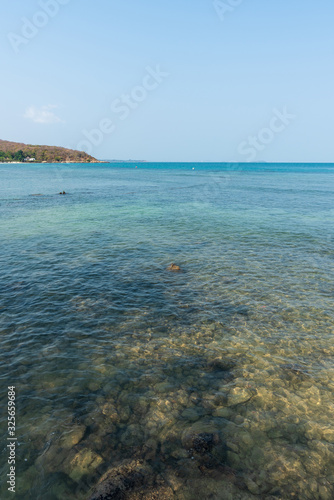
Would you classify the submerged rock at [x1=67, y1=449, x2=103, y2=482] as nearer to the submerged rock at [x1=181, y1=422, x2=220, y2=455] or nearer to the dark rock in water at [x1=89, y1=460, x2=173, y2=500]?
the dark rock in water at [x1=89, y1=460, x2=173, y2=500]

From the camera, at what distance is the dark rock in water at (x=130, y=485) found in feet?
23.2

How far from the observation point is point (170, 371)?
1170 centimetres

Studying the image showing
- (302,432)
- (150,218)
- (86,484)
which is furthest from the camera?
(150,218)

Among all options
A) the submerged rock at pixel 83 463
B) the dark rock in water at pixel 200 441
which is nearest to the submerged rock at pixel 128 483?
the submerged rock at pixel 83 463

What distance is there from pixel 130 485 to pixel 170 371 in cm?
466

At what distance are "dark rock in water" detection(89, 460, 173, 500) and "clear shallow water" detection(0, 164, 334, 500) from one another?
0.04 m

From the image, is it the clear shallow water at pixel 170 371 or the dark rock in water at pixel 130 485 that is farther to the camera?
the clear shallow water at pixel 170 371

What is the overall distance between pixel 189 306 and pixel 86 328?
6227 millimetres

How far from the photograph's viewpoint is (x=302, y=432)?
30.0 ft

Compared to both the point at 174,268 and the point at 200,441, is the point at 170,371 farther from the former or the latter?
the point at 174,268

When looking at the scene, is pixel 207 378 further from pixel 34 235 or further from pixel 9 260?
pixel 34 235

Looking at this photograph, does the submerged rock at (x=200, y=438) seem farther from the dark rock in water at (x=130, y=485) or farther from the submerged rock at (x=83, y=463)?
the submerged rock at (x=83, y=463)

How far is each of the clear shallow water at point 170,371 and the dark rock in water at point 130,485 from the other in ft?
0.12

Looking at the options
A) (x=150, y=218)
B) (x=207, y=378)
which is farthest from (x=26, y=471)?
(x=150, y=218)
